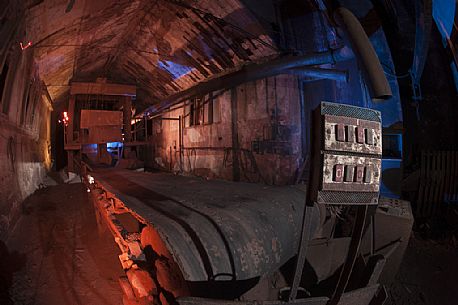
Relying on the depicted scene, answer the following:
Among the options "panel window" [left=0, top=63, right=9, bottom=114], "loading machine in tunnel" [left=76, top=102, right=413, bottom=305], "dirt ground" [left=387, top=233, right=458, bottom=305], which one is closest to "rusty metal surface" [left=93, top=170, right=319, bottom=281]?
"loading machine in tunnel" [left=76, top=102, right=413, bottom=305]

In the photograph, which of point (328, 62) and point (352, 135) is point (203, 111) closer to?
point (328, 62)

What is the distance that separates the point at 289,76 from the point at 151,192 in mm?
6503

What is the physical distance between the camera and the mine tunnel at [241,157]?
2.15 m

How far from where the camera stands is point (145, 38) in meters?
11.0

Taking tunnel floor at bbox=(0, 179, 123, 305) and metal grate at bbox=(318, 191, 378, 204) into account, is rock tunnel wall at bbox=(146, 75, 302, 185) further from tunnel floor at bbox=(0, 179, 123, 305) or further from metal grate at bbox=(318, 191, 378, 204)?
metal grate at bbox=(318, 191, 378, 204)

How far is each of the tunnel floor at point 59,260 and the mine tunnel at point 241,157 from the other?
34 millimetres

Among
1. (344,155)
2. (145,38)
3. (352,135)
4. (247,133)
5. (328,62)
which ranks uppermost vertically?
(145,38)

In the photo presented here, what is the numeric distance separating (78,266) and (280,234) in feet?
11.8

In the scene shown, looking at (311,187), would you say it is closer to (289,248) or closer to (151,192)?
(289,248)

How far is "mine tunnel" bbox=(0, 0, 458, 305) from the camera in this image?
2.15m

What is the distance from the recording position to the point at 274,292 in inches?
129

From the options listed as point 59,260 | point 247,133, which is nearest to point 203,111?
point 247,133

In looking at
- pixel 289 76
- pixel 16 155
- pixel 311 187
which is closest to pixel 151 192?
pixel 311 187

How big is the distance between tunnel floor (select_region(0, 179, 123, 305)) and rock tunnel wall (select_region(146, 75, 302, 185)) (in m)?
5.41
